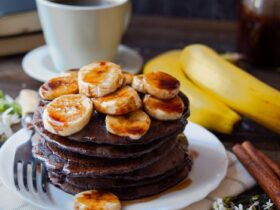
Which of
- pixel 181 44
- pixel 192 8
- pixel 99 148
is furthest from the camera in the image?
pixel 192 8

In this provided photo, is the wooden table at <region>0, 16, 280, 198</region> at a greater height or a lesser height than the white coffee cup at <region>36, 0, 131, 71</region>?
lesser

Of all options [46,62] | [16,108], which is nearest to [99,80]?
[16,108]

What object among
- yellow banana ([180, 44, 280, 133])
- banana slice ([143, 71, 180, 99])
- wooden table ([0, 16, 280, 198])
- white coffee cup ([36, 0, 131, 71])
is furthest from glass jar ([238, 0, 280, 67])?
banana slice ([143, 71, 180, 99])

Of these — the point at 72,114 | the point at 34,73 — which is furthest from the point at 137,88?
the point at 34,73

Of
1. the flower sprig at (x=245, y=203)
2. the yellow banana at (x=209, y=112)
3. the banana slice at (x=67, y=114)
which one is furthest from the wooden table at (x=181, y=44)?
the banana slice at (x=67, y=114)

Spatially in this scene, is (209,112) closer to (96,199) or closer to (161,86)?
(161,86)

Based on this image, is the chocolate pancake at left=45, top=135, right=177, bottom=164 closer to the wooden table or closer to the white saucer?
the wooden table
